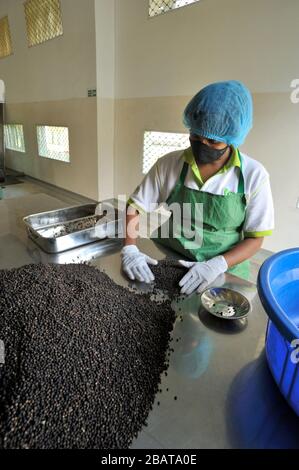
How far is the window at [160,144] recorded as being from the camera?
121 inches

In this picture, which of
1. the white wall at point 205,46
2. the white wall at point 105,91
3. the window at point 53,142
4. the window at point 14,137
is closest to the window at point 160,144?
the white wall at point 205,46

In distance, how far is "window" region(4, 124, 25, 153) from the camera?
18.5 ft

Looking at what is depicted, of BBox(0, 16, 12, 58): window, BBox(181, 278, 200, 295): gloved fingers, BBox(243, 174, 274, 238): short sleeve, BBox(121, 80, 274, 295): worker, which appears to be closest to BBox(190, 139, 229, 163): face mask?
BBox(121, 80, 274, 295): worker

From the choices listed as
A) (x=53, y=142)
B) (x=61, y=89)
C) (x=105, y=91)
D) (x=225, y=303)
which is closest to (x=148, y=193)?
(x=225, y=303)

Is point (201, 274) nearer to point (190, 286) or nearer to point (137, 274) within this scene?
point (190, 286)

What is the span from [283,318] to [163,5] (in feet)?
11.3

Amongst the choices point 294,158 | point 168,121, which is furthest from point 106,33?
point 294,158

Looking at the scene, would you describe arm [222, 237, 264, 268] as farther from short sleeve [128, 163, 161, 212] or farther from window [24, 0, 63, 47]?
window [24, 0, 63, 47]

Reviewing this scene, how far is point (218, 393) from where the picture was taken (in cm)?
62

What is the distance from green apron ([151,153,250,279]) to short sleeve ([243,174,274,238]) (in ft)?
0.11

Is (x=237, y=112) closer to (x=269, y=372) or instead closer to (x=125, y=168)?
(x=269, y=372)

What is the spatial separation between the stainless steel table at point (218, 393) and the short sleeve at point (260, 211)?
0.32 m

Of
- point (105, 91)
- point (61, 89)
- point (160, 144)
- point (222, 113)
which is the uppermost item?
point (61, 89)
